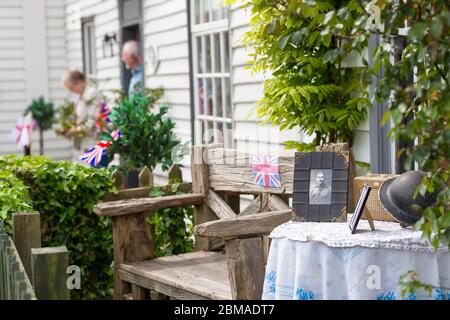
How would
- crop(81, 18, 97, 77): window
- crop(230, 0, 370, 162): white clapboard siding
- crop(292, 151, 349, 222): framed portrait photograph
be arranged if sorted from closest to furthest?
crop(292, 151, 349, 222): framed portrait photograph < crop(230, 0, 370, 162): white clapboard siding < crop(81, 18, 97, 77): window

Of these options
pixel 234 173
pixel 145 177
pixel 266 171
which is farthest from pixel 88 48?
pixel 266 171

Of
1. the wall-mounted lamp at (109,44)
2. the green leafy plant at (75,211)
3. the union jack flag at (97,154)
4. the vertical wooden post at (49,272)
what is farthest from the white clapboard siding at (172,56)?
the vertical wooden post at (49,272)

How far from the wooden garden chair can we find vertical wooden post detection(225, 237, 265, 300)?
0.73 ft

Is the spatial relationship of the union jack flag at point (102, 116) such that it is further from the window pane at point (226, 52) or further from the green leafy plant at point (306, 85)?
the green leafy plant at point (306, 85)

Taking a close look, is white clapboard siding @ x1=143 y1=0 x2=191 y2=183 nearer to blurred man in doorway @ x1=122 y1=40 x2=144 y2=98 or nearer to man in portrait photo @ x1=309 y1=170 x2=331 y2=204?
blurred man in doorway @ x1=122 y1=40 x2=144 y2=98

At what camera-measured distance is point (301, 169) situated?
14.2ft

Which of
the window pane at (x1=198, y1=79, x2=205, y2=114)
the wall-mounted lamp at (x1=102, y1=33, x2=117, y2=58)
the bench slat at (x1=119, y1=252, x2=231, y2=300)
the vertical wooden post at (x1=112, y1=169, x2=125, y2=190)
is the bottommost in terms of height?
the bench slat at (x1=119, y1=252, x2=231, y2=300)

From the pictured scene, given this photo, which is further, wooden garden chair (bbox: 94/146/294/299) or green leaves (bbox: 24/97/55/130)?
green leaves (bbox: 24/97/55/130)

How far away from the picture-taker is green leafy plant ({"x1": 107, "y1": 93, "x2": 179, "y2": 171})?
7184 mm

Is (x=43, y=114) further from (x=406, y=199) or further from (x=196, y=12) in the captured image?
(x=406, y=199)

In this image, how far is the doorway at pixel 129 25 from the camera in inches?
424

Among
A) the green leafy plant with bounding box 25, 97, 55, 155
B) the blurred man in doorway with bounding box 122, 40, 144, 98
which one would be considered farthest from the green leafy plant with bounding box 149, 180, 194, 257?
the green leafy plant with bounding box 25, 97, 55, 155
